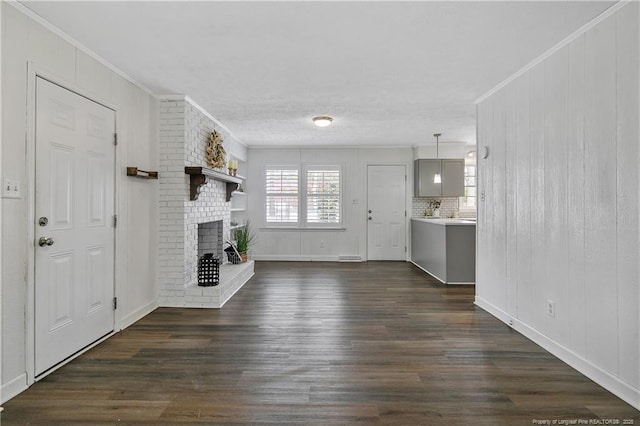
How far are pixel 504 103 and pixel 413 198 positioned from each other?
12.7 feet

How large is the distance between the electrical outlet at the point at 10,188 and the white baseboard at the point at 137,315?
1.55 metres

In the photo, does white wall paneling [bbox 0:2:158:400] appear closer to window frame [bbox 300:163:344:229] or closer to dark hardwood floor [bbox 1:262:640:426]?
dark hardwood floor [bbox 1:262:640:426]

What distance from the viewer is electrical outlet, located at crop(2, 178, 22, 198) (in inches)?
78.4

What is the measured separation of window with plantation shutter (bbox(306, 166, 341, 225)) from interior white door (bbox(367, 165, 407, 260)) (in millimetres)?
688

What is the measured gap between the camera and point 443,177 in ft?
22.1

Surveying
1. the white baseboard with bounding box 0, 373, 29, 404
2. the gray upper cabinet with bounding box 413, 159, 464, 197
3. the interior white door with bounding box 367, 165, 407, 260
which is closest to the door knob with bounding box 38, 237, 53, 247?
the white baseboard with bounding box 0, 373, 29, 404

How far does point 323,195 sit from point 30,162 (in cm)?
530

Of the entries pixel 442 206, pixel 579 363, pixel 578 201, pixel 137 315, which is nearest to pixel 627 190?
pixel 578 201

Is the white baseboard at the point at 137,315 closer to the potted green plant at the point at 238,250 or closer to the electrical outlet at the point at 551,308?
the potted green plant at the point at 238,250

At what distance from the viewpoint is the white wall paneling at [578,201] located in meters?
2.01

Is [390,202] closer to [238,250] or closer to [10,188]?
[238,250]

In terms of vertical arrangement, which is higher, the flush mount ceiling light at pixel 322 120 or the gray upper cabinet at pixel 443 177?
the flush mount ceiling light at pixel 322 120

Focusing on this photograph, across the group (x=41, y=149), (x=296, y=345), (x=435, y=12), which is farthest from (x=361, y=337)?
(x=41, y=149)

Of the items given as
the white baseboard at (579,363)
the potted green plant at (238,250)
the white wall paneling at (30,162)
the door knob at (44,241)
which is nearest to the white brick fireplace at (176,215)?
the white wall paneling at (30,162)
